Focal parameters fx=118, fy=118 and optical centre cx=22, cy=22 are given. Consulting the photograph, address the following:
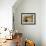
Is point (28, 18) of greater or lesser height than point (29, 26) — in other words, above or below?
above

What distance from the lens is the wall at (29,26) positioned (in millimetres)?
5918

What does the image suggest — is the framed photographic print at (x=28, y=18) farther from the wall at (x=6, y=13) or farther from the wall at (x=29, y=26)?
the wall at (x=6, y=13)

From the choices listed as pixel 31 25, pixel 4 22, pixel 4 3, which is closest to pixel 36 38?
pixel 31 25

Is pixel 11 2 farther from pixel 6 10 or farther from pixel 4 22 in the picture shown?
pixel 4 22

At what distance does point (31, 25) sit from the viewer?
591cm

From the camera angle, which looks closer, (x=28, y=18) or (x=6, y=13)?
(x=6, y=13)

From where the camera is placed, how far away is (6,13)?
470cm

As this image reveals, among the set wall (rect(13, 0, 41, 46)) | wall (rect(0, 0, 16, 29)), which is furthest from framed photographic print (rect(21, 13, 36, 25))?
wall (rect(0, 0, 16, 29))

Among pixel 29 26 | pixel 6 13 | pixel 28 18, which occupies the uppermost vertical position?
pixel 6 13

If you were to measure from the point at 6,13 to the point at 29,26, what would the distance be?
1.67 m

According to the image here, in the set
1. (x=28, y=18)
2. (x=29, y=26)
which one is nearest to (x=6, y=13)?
(x=28, y=18)

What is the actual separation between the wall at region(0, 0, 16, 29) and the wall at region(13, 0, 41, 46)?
3.94 ft

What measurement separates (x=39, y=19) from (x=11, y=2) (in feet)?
6.29

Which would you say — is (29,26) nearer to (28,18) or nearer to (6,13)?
(28,18)
